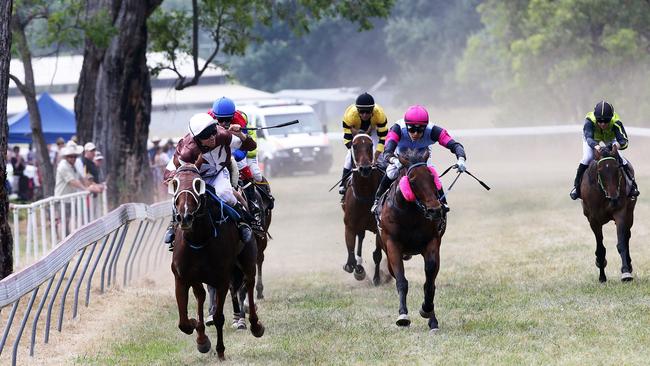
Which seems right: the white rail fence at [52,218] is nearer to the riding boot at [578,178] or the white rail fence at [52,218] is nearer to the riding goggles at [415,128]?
the riding goggles at [415,128]

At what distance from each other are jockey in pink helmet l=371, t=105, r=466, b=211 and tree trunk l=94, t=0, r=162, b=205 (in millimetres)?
14619

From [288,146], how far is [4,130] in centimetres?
3036

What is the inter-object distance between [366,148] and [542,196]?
615 inches

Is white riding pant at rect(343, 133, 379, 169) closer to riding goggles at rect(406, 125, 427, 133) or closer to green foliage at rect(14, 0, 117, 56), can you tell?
riding goggles at rect(406, 125, 427, 133)

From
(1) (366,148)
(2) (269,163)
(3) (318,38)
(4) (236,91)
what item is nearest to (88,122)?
(1) (366,148)

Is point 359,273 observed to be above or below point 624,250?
below

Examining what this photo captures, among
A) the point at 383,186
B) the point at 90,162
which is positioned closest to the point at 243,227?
the point at 383,186

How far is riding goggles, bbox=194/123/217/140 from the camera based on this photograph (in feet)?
35.2

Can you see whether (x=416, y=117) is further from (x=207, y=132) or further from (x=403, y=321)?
(x=207, y=132)

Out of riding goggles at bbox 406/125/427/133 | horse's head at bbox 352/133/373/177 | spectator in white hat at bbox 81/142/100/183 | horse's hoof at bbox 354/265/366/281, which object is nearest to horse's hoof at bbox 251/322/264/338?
riding goggles at bbox 406/125/427/133

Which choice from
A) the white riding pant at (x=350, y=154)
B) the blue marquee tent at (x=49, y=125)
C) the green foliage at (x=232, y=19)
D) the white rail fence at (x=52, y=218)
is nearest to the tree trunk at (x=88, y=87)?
the white rail fence at (x=52, y=218)

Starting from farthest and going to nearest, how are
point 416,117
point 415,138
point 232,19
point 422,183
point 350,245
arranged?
point 232,19, point 350,245, point 415,138, point 416,117, point 422,183

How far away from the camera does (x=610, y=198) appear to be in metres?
14.6

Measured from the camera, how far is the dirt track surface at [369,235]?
1397 centimetres
